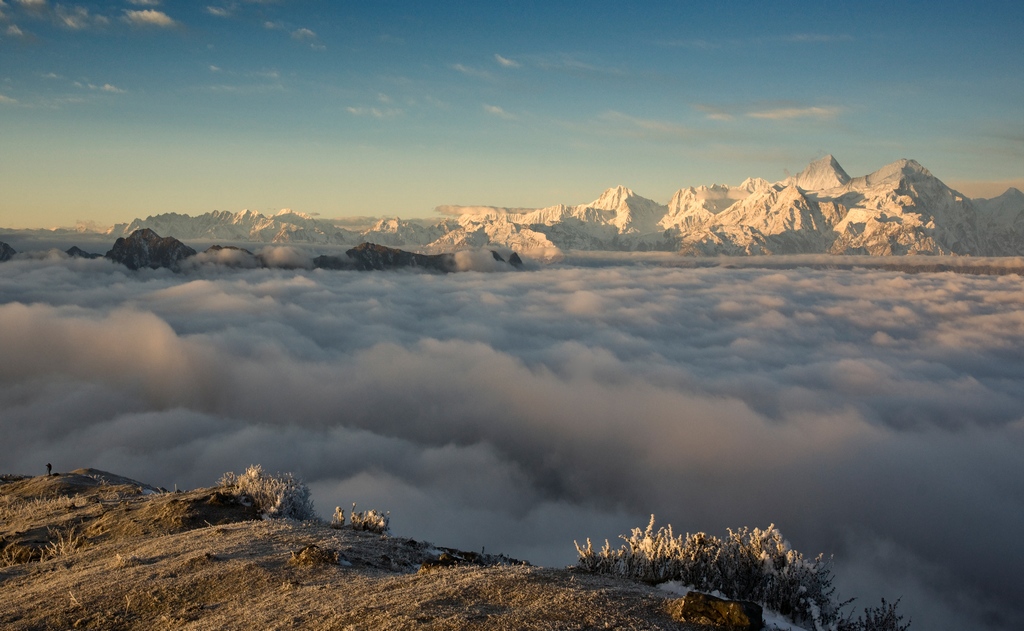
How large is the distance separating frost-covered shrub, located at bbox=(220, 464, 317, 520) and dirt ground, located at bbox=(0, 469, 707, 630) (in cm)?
168

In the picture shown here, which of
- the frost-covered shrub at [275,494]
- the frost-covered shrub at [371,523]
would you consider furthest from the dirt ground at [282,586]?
the frost-covered shrub at [275,494]

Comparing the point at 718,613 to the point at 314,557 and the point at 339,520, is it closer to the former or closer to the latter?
the point at 314,557

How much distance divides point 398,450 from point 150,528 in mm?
134493

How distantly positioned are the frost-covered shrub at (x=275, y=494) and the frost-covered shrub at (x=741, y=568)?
30.5 ft

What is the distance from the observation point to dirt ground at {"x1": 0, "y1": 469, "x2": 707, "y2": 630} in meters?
7.41

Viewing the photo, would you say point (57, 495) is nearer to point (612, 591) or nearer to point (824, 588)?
point (612, 591)

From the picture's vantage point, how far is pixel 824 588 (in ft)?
33.8

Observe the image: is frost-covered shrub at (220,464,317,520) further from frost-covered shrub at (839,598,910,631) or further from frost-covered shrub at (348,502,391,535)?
frost-covered shrub at (839,598,910,631)

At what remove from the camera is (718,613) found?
23.8 feet

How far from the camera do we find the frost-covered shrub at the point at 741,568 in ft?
31.1

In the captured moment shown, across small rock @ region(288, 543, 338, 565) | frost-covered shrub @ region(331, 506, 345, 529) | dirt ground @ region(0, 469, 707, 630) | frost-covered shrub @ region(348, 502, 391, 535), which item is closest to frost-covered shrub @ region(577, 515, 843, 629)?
dirt ground @ region(0, 469, 707, 630)

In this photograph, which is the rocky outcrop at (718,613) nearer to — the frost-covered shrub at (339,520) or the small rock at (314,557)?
the small rock at (314,557)

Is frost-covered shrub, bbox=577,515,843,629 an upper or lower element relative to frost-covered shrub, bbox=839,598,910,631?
upper

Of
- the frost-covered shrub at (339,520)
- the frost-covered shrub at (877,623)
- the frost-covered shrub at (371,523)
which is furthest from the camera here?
the frost-covered shrub at (339,520)
